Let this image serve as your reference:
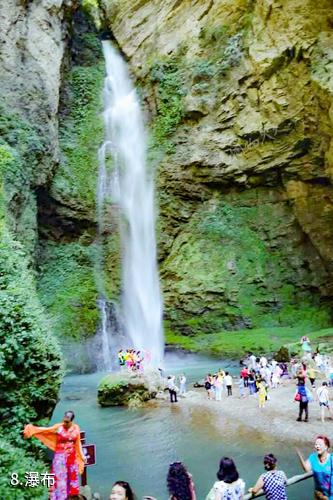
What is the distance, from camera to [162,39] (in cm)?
3481

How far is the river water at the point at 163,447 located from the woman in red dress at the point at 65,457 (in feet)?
9.56

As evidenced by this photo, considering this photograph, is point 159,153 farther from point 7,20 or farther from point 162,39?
point 7,20

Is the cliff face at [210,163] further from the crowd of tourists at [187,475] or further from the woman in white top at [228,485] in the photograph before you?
the woman in white top at [228,485]

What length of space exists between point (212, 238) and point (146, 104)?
1136 centimetres

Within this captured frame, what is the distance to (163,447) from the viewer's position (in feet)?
39.0

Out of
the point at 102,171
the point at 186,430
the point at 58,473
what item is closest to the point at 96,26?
the point at 102,171

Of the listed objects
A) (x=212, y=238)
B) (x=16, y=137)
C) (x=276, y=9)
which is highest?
(x=276, y=9)

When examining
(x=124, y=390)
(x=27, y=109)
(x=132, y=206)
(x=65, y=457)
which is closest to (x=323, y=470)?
(x=65, y=457)

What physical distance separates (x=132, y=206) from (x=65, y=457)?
2632cm

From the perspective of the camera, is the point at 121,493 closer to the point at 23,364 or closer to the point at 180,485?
the point at 180,485

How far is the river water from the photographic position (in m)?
9.66

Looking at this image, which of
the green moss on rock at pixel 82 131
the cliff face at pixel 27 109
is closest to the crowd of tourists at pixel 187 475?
the cliff face at pixel 27 109

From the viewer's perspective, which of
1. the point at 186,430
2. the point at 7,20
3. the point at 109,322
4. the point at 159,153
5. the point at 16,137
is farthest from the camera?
the point at 159,153

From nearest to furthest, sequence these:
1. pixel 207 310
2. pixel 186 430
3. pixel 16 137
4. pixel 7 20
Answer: pixel 186 430 → pixel 16 137 → pixel 7 20 → pixel 207 310
